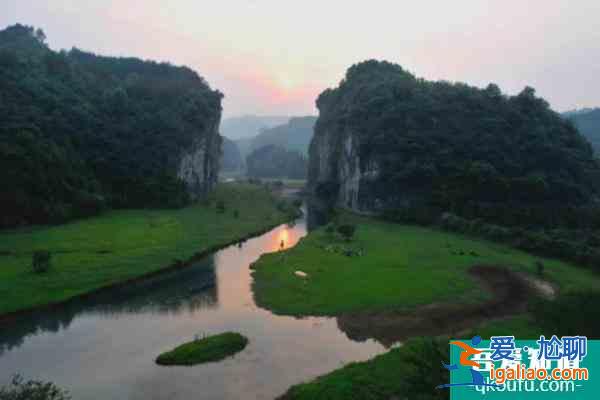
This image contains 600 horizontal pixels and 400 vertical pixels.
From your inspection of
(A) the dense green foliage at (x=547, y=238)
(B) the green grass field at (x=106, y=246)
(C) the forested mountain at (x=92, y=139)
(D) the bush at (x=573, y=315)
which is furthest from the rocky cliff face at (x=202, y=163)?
(D) the bush at (x=573, y=315)

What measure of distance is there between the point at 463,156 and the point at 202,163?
211 feet

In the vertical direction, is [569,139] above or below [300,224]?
above

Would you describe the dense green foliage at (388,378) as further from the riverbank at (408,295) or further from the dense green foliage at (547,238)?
the dense green foliage at (547,238)

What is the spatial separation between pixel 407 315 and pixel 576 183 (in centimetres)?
6310

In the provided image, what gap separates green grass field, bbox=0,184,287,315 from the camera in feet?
137

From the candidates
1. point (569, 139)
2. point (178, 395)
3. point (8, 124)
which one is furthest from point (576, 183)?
point (8, 124)

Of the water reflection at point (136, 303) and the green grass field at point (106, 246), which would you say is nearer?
the water reflection at point (136, 303)

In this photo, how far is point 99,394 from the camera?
83.9 ft

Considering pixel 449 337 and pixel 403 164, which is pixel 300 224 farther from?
pixel 449 337

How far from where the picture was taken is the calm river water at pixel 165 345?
26828 millimetres

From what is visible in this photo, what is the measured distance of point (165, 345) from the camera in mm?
32125

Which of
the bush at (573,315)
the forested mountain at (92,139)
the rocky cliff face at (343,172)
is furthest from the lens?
the rocky cliff face at (343,172)

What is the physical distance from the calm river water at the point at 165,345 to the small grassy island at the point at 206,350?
63 cm

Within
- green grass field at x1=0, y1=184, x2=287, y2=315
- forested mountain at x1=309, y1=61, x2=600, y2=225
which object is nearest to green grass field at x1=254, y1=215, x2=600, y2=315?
green grass field at x1=0, y1=184, x2=287, y2=315
